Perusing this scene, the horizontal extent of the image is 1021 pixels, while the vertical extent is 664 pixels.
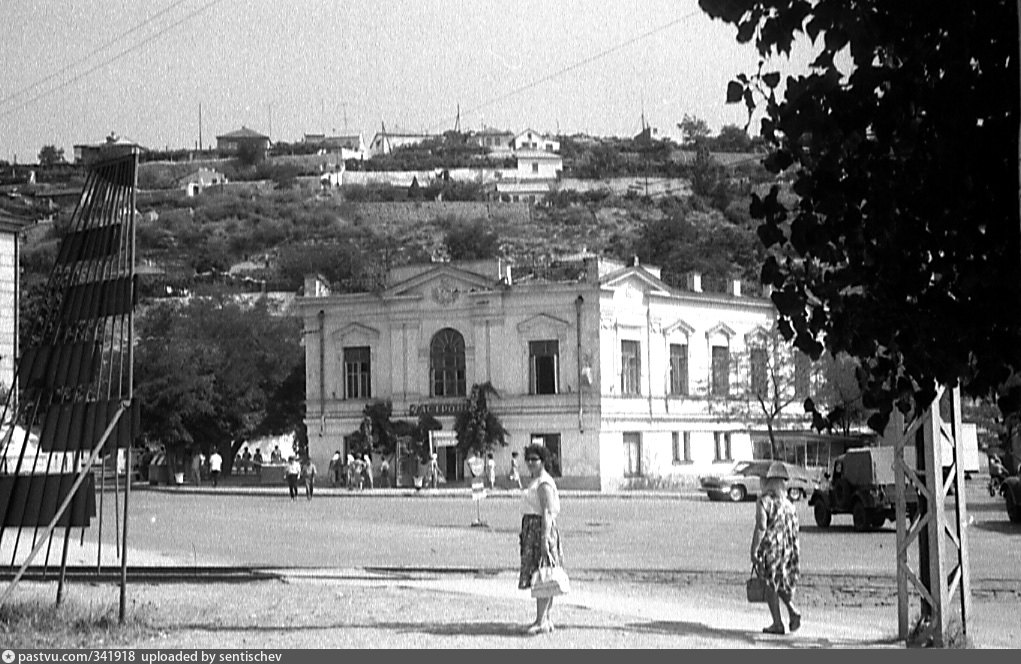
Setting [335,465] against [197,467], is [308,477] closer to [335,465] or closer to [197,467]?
[335,465]

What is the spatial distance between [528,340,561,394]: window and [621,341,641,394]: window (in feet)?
2.65

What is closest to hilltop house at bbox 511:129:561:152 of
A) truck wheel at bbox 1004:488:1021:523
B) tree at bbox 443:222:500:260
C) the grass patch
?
tree at bbox 443:222:500:260

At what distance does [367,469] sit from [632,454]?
298 cm

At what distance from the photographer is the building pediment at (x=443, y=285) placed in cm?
1877

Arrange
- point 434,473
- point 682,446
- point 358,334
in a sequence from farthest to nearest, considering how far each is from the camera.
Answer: point 358,334 → point 434,473 → point 682,446

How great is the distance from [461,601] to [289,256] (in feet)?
31.1

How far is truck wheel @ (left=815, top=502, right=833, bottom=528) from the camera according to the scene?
56.7 ft

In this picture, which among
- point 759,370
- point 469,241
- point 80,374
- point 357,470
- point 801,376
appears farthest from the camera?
point 469,241

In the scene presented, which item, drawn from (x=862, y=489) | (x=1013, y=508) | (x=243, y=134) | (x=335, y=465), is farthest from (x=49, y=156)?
(x=1013, y=508)

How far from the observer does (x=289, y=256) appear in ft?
60.7

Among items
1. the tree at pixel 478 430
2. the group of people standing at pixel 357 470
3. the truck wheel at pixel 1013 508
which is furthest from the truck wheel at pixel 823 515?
the group of people standing at pixel 357 470

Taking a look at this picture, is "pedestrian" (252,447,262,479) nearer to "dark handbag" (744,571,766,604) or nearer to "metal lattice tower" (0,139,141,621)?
"metal lattice tower" (0,139,141,621)

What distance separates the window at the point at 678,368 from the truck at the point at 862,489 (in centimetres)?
213

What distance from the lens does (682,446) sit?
15.5 meters
